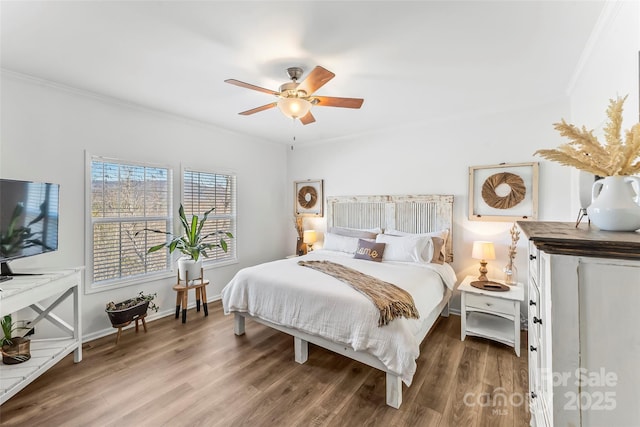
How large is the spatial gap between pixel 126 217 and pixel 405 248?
338 cm

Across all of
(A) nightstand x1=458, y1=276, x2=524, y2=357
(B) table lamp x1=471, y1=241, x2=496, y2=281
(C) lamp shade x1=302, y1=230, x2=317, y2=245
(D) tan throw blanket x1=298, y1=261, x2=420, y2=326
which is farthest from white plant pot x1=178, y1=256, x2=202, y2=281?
(B) table lamp x1=471, y1=241, x2=496, y2=281

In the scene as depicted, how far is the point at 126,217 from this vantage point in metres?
3.16

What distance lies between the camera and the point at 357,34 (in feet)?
6.04

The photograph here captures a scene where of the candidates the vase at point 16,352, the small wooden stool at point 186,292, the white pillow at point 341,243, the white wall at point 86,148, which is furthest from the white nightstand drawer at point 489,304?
the vase at point 16,352

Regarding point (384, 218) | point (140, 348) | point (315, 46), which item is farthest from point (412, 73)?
point (140, 348)

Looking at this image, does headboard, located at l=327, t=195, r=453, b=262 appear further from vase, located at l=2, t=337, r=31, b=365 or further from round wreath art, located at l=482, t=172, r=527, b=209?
vase, located at l=2, t=337, r=31, b=365

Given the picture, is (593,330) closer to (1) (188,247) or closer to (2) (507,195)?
(2) (507,195)

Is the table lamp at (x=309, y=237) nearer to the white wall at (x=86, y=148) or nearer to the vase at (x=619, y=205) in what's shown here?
the white wall at (x=86, y=148)

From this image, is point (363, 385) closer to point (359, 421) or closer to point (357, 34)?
point (359, 421)

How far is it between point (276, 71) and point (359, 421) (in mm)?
2748

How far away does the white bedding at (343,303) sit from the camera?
6.23ft

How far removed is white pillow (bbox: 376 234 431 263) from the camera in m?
3.26

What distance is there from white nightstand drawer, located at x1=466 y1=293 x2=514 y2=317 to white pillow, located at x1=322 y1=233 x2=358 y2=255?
1.49m

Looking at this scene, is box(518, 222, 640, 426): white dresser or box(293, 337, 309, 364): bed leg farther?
box(293, 337, 309, 364): bed leg
